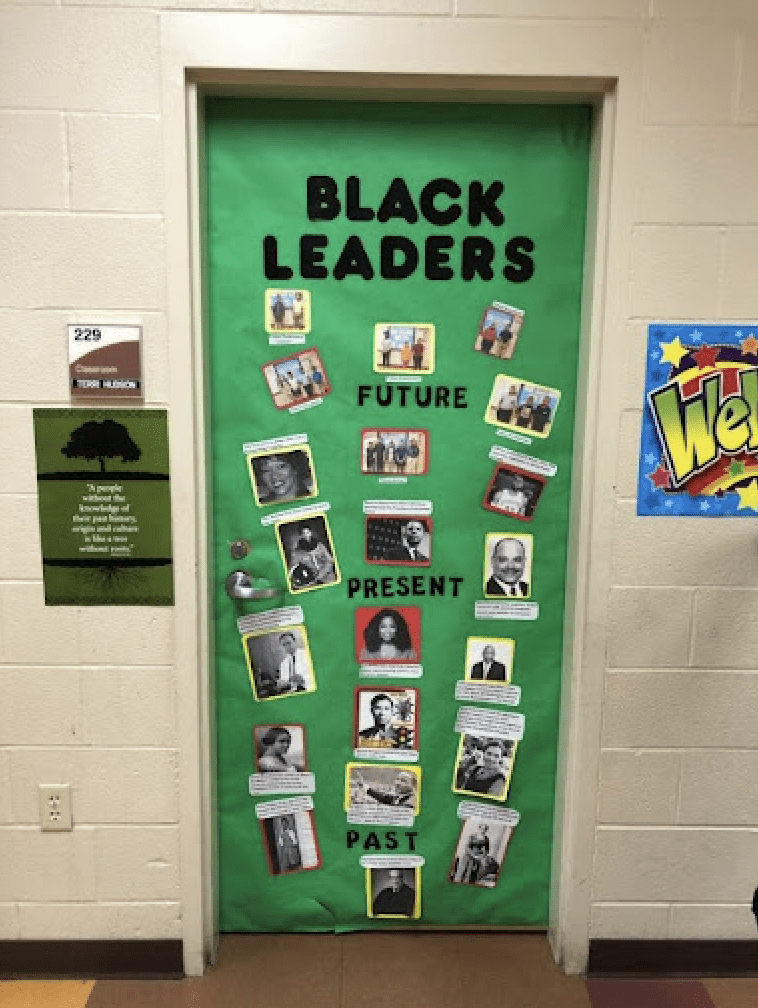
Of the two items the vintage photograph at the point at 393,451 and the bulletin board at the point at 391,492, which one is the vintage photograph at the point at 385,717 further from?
the vintage photograph at the point at 393,451

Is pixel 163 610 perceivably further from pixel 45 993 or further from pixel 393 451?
pixel 45 993

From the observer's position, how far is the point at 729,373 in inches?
65.2

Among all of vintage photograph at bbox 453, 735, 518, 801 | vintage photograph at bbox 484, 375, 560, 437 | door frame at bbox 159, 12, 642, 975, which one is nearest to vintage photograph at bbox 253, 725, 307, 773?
door frame at bbox 159, 12, 642, 975

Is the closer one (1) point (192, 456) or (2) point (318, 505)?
(1) point (192, 456)

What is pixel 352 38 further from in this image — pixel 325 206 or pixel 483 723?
pixel 483 723

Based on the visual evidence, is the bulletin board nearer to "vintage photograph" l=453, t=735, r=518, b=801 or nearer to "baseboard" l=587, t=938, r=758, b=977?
"vintage photograph" l=453, t=735, r=518, b=801

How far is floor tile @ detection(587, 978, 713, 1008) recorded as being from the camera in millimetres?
1799

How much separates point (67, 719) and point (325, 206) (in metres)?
1.31

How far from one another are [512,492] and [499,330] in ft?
1.25

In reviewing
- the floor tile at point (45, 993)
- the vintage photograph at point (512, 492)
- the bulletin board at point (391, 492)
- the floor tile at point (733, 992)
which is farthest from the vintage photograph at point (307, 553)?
the floor tile at point (733, 992)

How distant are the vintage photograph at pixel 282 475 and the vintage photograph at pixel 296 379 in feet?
0.38

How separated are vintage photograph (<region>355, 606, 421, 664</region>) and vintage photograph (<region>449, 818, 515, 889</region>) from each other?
489 millimetres

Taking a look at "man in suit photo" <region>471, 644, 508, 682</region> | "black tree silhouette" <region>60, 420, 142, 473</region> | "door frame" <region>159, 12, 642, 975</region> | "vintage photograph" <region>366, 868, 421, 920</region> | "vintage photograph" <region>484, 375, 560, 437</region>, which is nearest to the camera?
"door frame" <region>159, 12, 642, 975</region>

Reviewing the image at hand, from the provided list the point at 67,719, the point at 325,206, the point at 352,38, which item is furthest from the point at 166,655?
the point at 352,38
